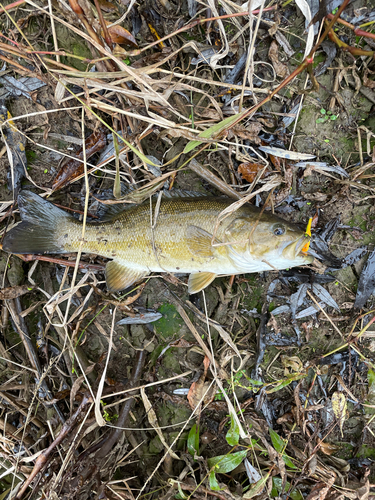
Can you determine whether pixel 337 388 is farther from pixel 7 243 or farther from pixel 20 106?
pixel 20 106

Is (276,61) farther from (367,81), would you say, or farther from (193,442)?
(193,442)

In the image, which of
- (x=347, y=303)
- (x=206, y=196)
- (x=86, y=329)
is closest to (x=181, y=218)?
(x=206, y=196)

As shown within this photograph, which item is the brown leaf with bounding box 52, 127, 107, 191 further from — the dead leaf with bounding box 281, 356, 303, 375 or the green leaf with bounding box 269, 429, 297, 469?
the green leaf with bounding box 269, 429, 297, 469

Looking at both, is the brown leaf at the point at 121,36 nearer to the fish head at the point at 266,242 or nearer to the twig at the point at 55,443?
the fish head at the point at 266,242

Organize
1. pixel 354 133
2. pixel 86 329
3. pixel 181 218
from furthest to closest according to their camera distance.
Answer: pixel 86 329, pixel 354 133, pixel 181 218

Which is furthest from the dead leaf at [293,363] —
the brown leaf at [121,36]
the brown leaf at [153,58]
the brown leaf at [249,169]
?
the brown leaf at [121,36]

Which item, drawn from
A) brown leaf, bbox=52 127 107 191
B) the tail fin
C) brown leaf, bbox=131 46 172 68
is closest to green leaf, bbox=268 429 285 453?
the tail fin
